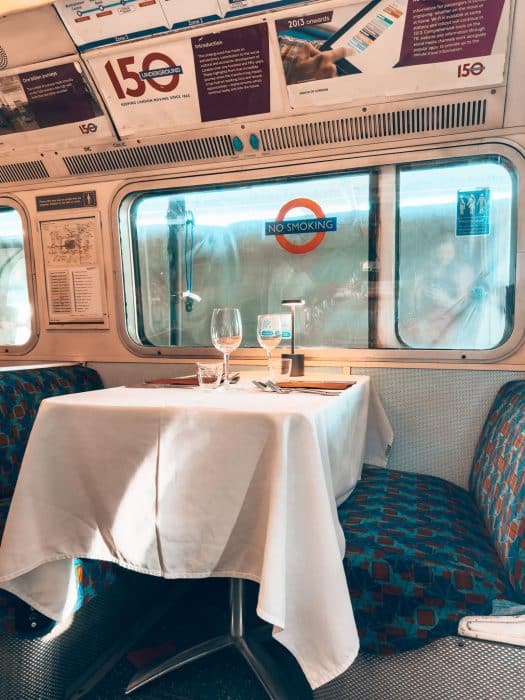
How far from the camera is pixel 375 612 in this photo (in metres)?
1.45

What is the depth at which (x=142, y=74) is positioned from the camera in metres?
2.41

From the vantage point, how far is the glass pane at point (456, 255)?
2.33 m

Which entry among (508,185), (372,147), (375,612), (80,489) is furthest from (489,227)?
(80,489)

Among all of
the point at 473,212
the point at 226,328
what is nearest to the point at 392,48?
the point at 473,212

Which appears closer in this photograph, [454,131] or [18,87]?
[454,131]

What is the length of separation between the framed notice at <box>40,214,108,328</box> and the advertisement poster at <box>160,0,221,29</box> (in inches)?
46.8

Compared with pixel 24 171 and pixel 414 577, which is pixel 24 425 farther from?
pixel 414 577

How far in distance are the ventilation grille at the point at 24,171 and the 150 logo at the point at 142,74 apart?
802 millimetres

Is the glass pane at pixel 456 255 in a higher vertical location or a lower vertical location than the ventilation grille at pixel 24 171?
lower

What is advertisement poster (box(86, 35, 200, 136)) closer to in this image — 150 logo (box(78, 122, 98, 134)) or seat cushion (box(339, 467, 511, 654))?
150 logo (box(78, 122, 98, 134))

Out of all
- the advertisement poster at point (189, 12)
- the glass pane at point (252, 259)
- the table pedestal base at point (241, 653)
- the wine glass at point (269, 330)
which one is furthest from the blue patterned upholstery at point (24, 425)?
the advertisement poster at point (189, 12)

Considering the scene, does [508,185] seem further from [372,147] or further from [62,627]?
[62,627]

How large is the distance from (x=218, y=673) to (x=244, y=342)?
5.22 ft

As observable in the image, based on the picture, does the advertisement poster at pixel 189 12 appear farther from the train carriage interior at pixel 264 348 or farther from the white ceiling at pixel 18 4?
the white ceiling at pixel 18 4
